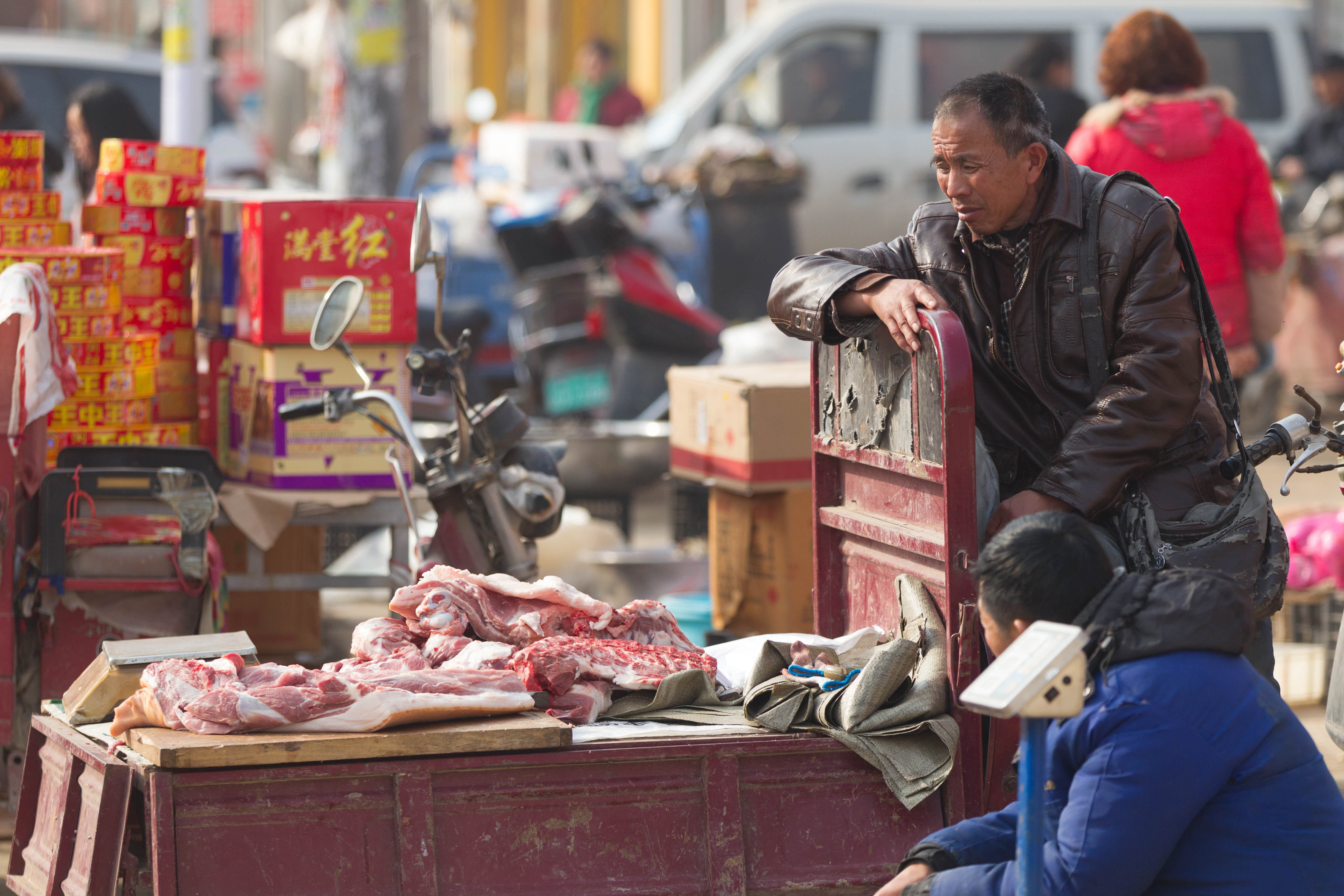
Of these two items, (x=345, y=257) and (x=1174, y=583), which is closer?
(x=1174, y=583)

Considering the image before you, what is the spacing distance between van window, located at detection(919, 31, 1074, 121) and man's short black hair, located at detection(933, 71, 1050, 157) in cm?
980

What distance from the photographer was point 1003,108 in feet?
12.1

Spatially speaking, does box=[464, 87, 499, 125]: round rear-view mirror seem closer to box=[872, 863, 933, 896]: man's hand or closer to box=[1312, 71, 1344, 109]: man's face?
box=[1312, 71, 1344, 109]: man's face

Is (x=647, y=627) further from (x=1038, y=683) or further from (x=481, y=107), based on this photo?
(x=481, y=107)

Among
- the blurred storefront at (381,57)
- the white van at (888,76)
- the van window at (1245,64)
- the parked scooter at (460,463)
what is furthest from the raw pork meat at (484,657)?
the van window at (1245,64)

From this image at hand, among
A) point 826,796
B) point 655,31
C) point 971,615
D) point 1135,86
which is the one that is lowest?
point 826,796

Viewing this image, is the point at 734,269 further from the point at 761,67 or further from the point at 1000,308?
the point at 1000,308

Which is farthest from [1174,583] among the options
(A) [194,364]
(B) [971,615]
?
(A) [194,364]

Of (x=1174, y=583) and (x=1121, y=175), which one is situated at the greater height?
(x=1121, y=175)

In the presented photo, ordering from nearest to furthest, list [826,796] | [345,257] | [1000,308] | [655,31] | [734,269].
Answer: [826,796], [1000,308], [345,257], [734,269], [655,31]

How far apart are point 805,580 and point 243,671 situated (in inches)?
91.9

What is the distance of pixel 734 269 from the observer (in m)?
13.1

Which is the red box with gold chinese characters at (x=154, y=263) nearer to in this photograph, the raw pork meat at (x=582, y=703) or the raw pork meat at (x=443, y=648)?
the raw pork meat at (x=443, y=648)

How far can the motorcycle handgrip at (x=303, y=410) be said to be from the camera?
514 centimetres
